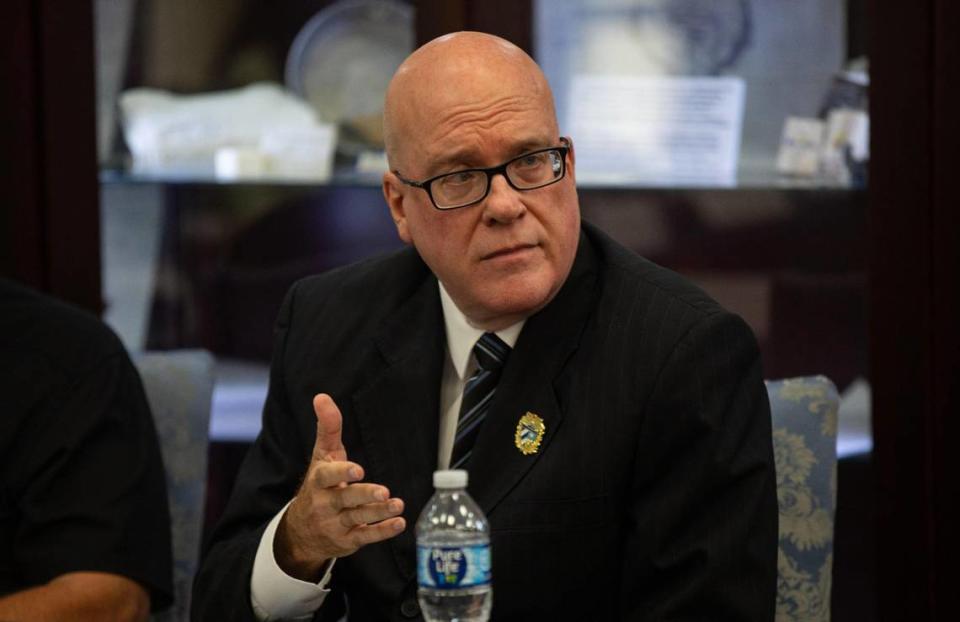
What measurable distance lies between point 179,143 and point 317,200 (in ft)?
1.13

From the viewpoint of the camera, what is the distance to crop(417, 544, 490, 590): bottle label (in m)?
1.34

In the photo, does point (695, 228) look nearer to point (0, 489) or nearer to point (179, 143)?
point (179, 143)

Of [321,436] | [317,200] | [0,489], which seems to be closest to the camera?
[321,436]

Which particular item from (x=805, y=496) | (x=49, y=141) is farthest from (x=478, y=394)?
(x=49, y=141)

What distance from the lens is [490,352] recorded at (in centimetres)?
192

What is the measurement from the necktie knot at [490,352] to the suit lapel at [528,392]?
3 centimetres

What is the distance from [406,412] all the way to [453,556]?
1.95ft

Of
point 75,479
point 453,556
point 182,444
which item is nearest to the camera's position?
point 453,556

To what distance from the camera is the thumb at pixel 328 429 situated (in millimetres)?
1582

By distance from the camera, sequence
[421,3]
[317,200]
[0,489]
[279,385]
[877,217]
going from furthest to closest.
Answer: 1. [317,200]
2. [421,3]
3. [877,217]
4. [0,489]
5. [279,385]

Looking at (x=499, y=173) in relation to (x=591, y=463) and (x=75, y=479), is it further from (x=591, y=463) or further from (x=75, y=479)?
(x=75, y=479)

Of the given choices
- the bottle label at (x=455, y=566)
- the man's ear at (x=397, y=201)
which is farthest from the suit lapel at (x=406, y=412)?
the bottle label at (x=455, y=566)

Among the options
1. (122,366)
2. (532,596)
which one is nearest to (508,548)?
(532,596)

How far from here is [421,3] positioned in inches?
111
